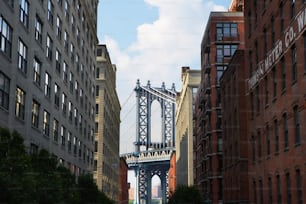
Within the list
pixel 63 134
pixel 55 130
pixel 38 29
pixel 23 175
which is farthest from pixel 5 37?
pixel 63 134

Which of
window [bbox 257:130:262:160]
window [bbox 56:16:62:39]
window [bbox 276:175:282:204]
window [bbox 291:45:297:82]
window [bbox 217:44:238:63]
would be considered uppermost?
window [bbox 217:44:238:63]

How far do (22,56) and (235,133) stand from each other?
23.6 m

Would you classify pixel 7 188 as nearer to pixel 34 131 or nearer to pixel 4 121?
pixel 4 121

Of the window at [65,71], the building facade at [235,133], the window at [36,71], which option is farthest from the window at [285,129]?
the window at [65,71]

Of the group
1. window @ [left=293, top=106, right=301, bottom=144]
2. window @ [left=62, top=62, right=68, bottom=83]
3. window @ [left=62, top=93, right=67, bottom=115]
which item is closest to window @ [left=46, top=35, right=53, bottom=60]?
window @ [left=62, top=62, right=68, bottom=83]

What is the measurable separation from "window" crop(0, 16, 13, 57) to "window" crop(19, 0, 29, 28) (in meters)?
2.83

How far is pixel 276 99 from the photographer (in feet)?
113

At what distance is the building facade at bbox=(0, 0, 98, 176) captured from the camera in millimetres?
31547

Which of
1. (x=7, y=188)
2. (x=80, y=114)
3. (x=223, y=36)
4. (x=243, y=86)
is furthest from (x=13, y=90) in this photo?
(x=223, y=36)

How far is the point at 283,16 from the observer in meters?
33.0

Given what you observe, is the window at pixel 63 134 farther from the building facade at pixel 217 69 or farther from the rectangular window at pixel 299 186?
the rectangular window at pixel 299 186

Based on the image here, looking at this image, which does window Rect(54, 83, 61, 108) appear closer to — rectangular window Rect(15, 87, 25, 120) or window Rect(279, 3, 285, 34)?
rectangular window Rect(15, 87, 25, 120)

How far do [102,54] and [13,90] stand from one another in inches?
2438

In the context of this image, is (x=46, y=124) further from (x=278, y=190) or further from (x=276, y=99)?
(x=278, y=190)
